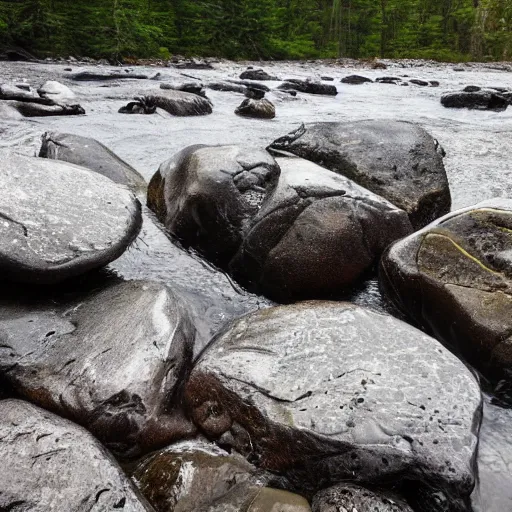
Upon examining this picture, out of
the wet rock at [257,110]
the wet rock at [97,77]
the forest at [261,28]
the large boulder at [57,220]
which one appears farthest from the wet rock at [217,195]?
the forest at [261,28]

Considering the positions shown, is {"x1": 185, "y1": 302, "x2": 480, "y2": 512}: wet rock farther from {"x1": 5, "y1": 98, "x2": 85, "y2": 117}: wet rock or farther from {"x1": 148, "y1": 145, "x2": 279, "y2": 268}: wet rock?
{"x1": 5, "y1": 98, "x2": 85, "y2": 117}: wet rock

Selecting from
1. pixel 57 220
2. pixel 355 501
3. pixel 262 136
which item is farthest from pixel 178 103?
pixel 355 501

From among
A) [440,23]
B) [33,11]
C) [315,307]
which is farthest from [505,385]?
[440,23]

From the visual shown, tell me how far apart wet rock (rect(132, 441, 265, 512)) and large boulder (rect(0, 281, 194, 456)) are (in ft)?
0.27

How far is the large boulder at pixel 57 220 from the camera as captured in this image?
2.11 metres

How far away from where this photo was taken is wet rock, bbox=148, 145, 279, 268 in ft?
8.80

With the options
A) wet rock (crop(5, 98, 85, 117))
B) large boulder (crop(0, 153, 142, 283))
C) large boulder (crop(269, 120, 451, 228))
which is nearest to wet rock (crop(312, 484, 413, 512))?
large boulder (crop(0, 153, 142, 283))

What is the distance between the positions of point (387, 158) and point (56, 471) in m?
2.66

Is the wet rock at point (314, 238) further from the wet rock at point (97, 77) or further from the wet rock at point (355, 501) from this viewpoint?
the wet rock at point (97, 77)

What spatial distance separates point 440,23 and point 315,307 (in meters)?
32.8

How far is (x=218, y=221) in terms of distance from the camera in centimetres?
271

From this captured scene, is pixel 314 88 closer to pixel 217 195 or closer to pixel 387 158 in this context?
pixel 387 158

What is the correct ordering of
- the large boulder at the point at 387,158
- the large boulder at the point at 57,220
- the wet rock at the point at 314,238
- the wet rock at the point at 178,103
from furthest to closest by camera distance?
the wet rock at the point at 178,103 → the large boulder at the point at 387,158 → the wet rock at the point at 314,238 → the large boulder at the point at 57,220

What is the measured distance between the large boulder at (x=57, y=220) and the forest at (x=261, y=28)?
45.0 feet
